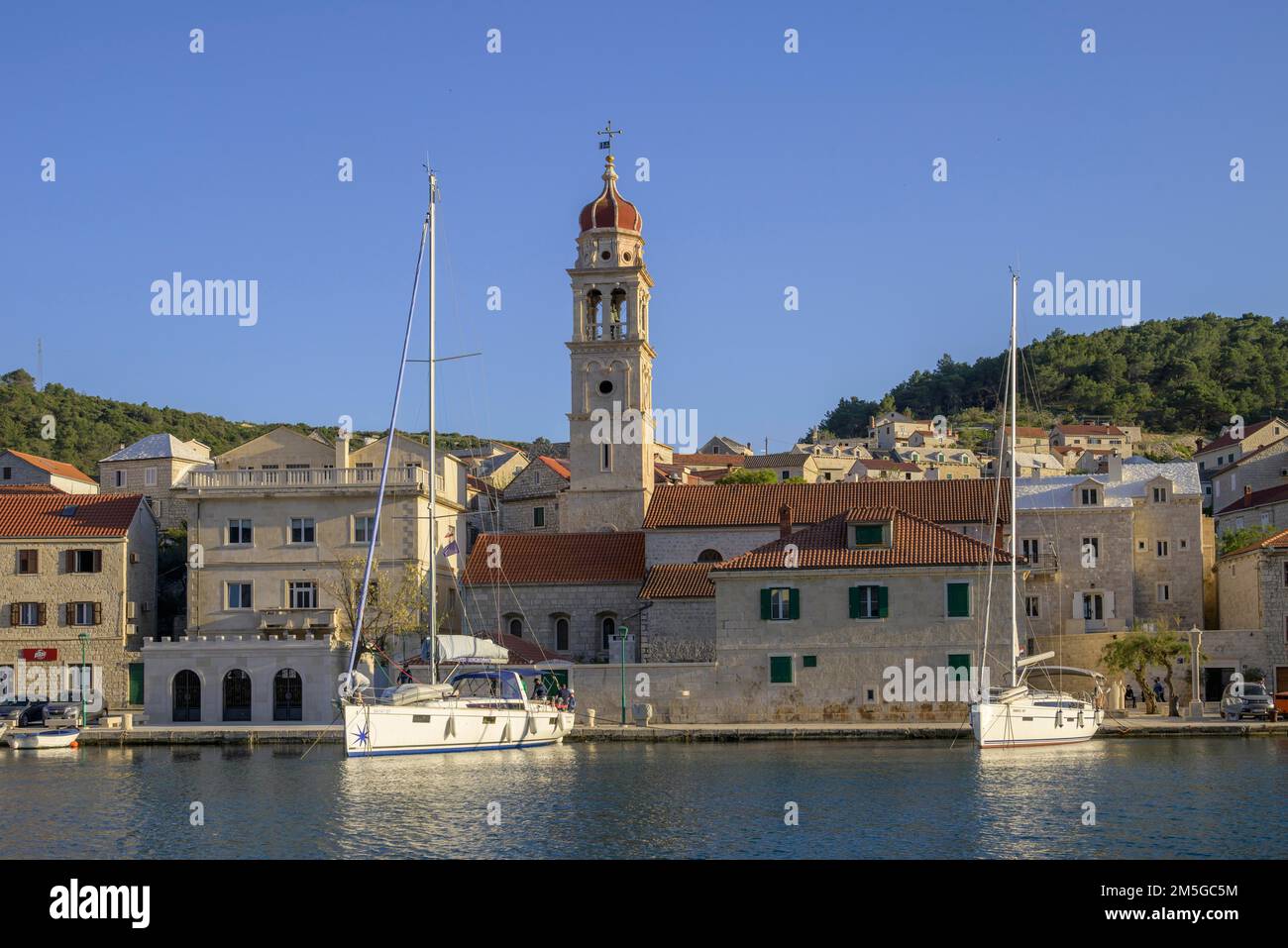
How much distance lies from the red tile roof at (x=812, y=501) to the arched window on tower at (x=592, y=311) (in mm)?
8130

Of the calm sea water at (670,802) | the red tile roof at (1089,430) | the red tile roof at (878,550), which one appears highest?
the red tile roof at (1089,430)

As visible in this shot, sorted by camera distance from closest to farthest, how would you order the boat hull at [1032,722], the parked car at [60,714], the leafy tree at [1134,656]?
1. the boat hull at [1032,722]
2. the parked car at [60,714]
3. the leafy tree at [1134,656]

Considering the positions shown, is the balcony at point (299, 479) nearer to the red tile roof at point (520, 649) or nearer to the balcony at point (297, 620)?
the balcony at point (297, 620)

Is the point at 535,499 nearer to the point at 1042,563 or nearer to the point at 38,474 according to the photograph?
the point at 1042,563

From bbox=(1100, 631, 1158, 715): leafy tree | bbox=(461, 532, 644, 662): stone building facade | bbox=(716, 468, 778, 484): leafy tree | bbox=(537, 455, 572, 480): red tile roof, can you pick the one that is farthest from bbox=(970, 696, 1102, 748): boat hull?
bbox=(716, 468, 778, 484): leafy tree

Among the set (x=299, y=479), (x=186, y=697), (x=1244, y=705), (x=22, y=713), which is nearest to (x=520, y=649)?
(x=299, y=479)

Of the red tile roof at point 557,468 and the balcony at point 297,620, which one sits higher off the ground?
the red tile roof at point 557,468

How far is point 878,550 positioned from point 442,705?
1587cm

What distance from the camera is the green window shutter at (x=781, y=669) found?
165 ft

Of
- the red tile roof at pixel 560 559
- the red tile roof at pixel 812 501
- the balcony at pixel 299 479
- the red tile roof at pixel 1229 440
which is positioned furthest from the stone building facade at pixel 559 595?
the red tile roof at pixel 1229 440

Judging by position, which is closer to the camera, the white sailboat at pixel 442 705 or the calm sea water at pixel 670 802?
the calm sea water at pixel 670 802

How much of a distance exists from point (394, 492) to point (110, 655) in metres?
13.0

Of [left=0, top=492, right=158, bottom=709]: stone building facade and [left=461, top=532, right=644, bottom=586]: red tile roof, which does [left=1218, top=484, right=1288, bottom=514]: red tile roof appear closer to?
[left=461, top=532, right=644, bottom=586]: red tile roof
